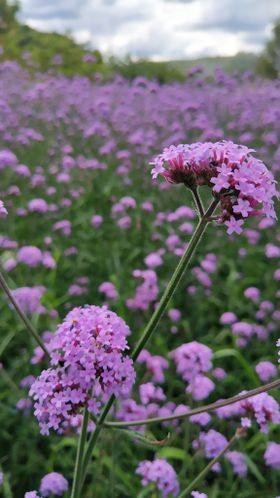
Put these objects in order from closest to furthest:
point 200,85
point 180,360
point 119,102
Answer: point 180,360, point 119,102, point 200,85

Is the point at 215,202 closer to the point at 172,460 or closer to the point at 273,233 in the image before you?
the point at 172,460

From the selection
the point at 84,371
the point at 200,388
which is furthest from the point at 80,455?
the point at 200,388

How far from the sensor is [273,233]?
185 inches

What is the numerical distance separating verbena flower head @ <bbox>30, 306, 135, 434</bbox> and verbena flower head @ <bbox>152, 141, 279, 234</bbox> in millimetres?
289

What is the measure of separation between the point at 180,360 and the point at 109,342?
3.92 feet

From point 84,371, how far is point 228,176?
43 centimetres

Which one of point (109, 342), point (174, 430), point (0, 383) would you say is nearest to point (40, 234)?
point (0, 383)

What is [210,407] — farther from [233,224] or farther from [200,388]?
[200,388]

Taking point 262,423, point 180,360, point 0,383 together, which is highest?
point 262,423

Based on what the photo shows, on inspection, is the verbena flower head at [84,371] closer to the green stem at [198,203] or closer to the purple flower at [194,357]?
the green stem at [198,203]

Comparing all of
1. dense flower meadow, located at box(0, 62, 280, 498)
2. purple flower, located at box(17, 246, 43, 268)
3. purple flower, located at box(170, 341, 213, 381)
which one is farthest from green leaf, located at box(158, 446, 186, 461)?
purple flower, located at box(17, 246, 43, 268)

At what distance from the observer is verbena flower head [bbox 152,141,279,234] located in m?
1.10

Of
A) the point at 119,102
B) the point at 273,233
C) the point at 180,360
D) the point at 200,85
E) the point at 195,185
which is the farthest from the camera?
the point at 200,85

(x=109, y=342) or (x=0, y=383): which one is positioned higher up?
(x=109, y=342)
